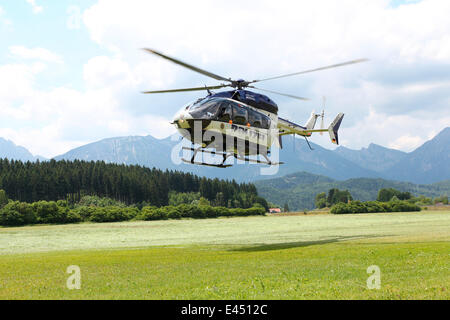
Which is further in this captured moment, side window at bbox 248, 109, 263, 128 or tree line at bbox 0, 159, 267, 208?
tree line at bbox 0, 159, 267, 208

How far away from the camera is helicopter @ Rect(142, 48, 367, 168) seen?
2898 cm

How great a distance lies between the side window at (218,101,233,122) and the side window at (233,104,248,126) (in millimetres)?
426

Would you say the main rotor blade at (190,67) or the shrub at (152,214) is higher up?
the main rotor blade at (190,67)

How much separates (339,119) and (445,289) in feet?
108

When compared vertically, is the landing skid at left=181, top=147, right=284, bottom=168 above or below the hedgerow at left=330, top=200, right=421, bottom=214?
above

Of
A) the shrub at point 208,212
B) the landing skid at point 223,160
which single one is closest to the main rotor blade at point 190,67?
the landing skid at point 223,160

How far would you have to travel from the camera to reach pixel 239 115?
30.7m

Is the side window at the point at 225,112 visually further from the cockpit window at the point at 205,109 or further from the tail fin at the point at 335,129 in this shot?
the tail fin at the point at 335,129

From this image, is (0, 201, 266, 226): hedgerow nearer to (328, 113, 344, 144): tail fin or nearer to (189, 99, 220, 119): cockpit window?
(328, 113, 344, 144): tail fin

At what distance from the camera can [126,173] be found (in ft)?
554

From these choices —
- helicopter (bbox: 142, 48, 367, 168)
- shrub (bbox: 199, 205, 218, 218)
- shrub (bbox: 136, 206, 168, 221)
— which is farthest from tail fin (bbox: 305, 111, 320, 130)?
shrub (bbox: 199, 205, 218, 218)

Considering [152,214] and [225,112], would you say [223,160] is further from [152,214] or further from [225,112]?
[152,214]

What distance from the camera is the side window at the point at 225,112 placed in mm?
29438

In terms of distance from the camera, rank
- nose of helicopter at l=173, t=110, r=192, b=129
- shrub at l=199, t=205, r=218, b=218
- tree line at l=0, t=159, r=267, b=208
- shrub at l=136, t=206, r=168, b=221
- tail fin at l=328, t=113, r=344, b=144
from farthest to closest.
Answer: tree line at l=0, t=159, r=267, b=208 → shrub at l=199, t=205, r=218, b=218 → shrub at l=136, t=206, r=168, b=221 → tail fin at l=328, t=113, r=344, b=144 → nose of helicopter at l=173, t=110, r=192, b=129
